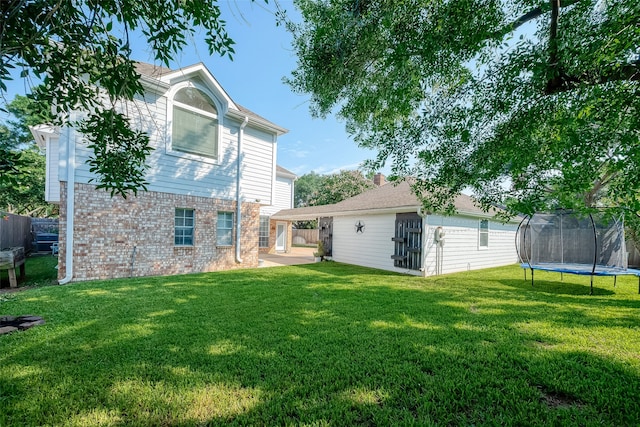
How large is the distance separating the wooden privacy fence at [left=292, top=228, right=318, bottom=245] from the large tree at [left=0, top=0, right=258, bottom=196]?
2303cm

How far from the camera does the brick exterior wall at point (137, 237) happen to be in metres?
7.30

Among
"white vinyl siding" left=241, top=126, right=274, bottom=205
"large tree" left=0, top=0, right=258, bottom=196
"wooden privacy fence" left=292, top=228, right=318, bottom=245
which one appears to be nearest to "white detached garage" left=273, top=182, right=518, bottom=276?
"white vinyl siding" left=241, top=126, right=274, bottom=205

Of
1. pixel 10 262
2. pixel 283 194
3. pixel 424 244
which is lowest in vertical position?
pixel 10 262

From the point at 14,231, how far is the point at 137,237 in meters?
7.76

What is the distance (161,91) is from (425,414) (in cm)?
1018

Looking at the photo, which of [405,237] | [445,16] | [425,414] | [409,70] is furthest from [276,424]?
[405,237]

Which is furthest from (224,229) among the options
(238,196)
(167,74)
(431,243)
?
(431,243)

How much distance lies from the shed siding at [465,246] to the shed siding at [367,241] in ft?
4.76

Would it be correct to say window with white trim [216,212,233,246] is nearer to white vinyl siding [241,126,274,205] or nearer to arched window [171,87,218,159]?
white vinyl siding [241,126,274,205]

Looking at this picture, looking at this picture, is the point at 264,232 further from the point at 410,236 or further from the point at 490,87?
the point at 490,87

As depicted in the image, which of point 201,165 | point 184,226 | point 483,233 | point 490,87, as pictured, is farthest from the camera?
point 483,233

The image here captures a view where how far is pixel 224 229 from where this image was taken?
34.1 feet

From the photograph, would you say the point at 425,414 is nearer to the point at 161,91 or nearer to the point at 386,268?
the point at 386,268

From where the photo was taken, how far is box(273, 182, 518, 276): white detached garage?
10.0 m
